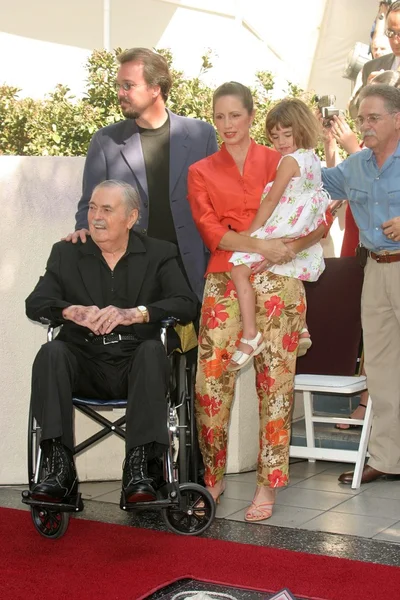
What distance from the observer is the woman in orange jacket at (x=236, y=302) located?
3.87 metres

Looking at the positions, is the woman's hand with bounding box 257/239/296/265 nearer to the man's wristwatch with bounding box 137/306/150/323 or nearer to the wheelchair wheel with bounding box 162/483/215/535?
the man's wristwatch with bounding box 137/306/150/323

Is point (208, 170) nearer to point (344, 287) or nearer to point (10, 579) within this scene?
point (344, 287)

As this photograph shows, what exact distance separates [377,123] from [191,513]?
1.81 metres

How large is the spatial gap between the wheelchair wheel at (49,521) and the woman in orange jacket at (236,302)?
2.23ft

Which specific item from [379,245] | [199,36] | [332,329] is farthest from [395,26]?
[199,36]

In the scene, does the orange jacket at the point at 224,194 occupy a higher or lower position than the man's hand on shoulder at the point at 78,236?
higher

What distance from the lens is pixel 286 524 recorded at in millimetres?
3883

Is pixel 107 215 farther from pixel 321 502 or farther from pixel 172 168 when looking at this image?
pixel 321 502

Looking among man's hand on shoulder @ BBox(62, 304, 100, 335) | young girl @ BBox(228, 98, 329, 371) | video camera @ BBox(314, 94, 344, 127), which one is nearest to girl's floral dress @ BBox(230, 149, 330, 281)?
young girl @ BBox(228, 98, 329, 371)

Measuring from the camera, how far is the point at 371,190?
13.9 ft

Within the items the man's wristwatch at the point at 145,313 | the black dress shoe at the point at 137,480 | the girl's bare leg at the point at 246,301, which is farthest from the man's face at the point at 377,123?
the black dress shoe at the point at 137,480

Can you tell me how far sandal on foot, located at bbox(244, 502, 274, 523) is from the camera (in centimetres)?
392

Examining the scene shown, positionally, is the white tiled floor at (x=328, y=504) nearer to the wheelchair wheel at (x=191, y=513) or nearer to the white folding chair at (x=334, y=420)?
the white folding chair at (x=334, y=420)

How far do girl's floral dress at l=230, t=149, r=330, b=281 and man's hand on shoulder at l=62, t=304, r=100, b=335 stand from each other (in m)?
0.59
